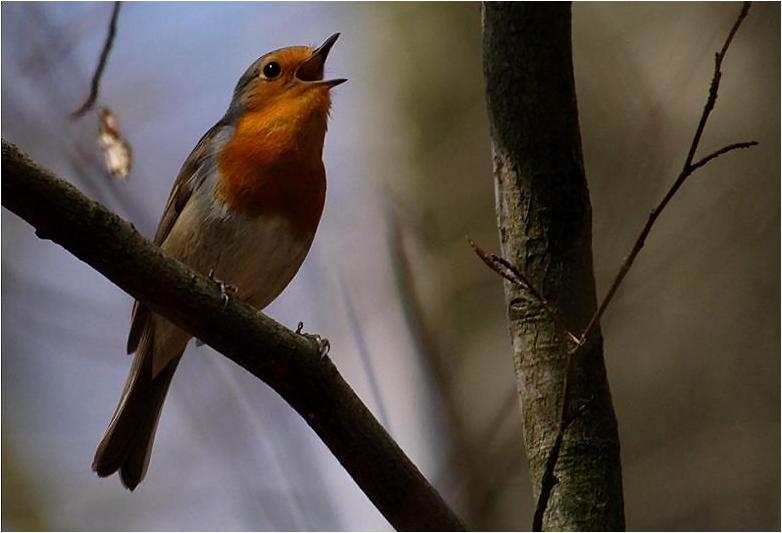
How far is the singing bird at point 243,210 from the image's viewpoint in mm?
3373

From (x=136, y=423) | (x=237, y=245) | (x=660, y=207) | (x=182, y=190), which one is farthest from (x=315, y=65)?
(x=660, y=207)

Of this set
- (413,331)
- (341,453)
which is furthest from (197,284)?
(413,331)

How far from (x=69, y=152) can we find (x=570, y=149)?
2412 mm

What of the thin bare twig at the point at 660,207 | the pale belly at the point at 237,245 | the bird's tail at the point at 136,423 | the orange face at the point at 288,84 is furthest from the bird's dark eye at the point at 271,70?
the thin bare twig at the point at 660,207

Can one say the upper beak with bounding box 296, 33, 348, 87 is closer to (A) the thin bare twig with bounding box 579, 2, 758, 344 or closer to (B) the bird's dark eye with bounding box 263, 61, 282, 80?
(B) the bird's dark eye with bounding box 263, 61, 282, 80

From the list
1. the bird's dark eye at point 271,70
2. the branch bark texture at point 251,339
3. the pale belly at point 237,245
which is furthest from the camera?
the bird's dark eye at point 271,70

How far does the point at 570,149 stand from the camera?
2.46 m

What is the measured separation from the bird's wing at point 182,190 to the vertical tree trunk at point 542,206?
1370 millimetres

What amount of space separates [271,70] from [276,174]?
2.17 feet

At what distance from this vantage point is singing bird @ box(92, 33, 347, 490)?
337cm

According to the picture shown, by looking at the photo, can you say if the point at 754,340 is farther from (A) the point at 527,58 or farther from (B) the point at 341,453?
(B) the point at 341,453

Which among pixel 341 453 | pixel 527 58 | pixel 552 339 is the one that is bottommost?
pixel 341 453

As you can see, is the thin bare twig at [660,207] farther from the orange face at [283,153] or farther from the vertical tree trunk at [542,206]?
the orange face at [283,153]

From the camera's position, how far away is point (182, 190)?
12.1 feet
